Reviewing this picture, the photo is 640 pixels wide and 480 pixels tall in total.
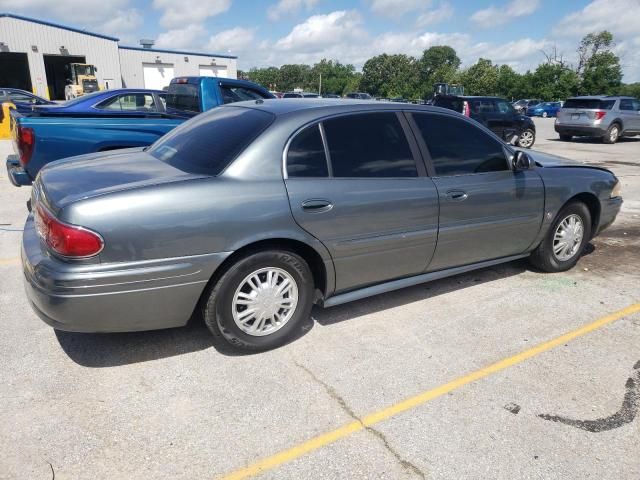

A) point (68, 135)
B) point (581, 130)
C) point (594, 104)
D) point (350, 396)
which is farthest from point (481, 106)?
point (350, 396)

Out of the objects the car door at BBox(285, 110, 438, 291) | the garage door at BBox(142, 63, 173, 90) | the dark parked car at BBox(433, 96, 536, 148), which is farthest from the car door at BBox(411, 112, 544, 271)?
the garage door at BBox(142, 63, 173, 90)

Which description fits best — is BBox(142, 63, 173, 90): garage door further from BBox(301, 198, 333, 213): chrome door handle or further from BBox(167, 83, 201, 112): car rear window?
BBox(301, 198, 333, 213): chrome door handle

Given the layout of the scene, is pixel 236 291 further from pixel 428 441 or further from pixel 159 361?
pixel 428 441

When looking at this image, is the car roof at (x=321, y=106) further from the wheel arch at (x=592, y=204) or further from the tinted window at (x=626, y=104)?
the tinted window at (x=626, y=104)

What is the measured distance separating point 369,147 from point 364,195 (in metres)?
0.38

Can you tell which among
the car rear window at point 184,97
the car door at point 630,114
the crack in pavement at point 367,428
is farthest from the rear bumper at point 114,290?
the car door at point 630,114

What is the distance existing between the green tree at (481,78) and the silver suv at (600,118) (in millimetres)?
42100

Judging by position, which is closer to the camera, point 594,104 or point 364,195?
point 364,195

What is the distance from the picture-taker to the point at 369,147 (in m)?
3.46

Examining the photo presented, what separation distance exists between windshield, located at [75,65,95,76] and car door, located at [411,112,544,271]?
41.3 m

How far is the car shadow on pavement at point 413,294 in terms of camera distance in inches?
150

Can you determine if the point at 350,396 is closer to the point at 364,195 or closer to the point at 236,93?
the point at 364,195

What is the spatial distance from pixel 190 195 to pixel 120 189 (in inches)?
15.0

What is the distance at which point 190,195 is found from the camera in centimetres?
278
